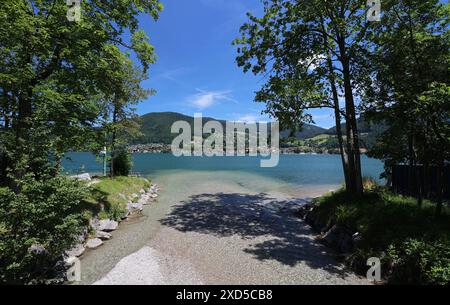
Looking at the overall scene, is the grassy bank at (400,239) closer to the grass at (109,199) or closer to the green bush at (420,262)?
the green bush at (420,262)

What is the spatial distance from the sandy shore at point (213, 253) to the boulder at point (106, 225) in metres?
0.60

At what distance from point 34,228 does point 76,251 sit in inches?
102

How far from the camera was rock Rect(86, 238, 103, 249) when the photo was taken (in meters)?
9.41

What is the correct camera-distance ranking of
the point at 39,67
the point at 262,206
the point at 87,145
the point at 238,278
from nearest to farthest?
the point at 238,278
the point at 39,67
the point at 87,145
the point at 262,206

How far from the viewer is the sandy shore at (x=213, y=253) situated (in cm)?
732

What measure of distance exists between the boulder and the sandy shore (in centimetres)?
60

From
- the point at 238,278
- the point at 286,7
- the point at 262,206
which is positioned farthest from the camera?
the point at 262,206

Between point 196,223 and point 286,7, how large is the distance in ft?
46.2
